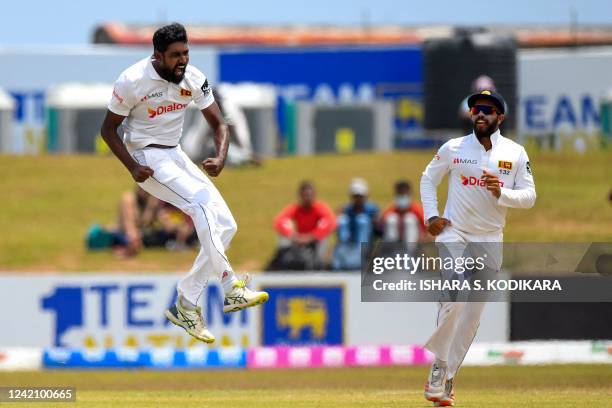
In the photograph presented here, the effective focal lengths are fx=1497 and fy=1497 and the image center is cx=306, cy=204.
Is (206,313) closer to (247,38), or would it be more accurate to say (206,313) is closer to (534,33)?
(247,38)

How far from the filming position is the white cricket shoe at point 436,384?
461 inches

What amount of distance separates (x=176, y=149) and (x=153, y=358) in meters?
6.82

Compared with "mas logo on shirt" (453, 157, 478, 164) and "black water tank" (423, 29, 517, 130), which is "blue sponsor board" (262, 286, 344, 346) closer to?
"mas logo on shirt" (453, 157, 478, 164)

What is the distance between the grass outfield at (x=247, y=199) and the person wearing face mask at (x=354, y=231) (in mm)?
3432

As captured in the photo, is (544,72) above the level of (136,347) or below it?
above

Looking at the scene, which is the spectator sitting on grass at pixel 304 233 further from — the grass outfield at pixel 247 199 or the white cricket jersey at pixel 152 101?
the white cricket jersey at pixel 152 101

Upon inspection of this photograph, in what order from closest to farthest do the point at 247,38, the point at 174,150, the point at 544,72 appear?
the point at 174,150
the point at 544,72
the point at 247,38

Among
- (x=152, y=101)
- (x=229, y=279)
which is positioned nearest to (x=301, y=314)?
(x=229, y=279)

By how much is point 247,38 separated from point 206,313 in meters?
32.0

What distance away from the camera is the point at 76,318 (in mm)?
18250

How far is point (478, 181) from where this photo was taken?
11547 mm

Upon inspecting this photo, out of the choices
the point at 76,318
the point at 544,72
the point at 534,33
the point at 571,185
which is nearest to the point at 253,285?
the point at 76,318

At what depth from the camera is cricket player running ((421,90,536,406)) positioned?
37.8ft

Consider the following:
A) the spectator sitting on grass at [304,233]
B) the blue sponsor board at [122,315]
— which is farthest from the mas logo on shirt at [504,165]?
the spectator sitting on grass at [304,233]
